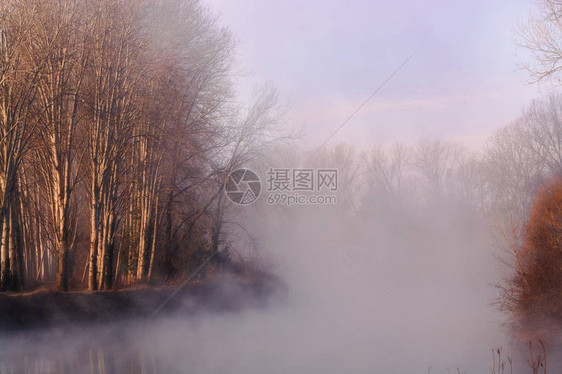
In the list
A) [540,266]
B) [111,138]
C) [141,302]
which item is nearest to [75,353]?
[141,302]

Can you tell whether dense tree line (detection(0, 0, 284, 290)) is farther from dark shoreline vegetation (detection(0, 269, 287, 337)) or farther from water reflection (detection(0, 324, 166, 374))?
water reflection (detection(0, 324, 166, 374))

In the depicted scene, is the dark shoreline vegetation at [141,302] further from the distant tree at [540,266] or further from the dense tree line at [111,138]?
the distant tree at [540,266]

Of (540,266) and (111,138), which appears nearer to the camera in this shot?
(540,266)

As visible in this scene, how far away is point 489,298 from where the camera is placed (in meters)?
27.4

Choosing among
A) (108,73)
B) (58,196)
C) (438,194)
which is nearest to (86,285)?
(58,196)

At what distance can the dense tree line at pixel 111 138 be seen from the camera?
722 inches

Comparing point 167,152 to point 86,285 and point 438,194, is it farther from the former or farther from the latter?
point 438,194

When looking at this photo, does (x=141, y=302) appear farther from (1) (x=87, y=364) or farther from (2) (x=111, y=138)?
(1) (x=87, y=364)

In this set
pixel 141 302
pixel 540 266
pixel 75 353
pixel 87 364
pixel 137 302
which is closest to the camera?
pixel 87 364

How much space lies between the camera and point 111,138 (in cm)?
2177

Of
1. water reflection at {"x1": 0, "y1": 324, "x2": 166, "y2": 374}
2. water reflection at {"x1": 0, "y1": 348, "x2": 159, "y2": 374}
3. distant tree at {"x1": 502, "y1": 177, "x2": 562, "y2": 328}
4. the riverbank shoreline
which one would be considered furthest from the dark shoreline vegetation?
distant tree at {"x1": 502, "y1": 177, "x2": 562, "y2": 328}

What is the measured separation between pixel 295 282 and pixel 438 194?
1350 cm

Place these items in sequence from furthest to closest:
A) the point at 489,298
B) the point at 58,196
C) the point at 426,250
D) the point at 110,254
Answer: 1. the point at 426,250
2. the point at 489,298
3. the point at 110,254
4. the point at 58,196

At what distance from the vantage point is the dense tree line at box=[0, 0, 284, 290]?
1834 cm
